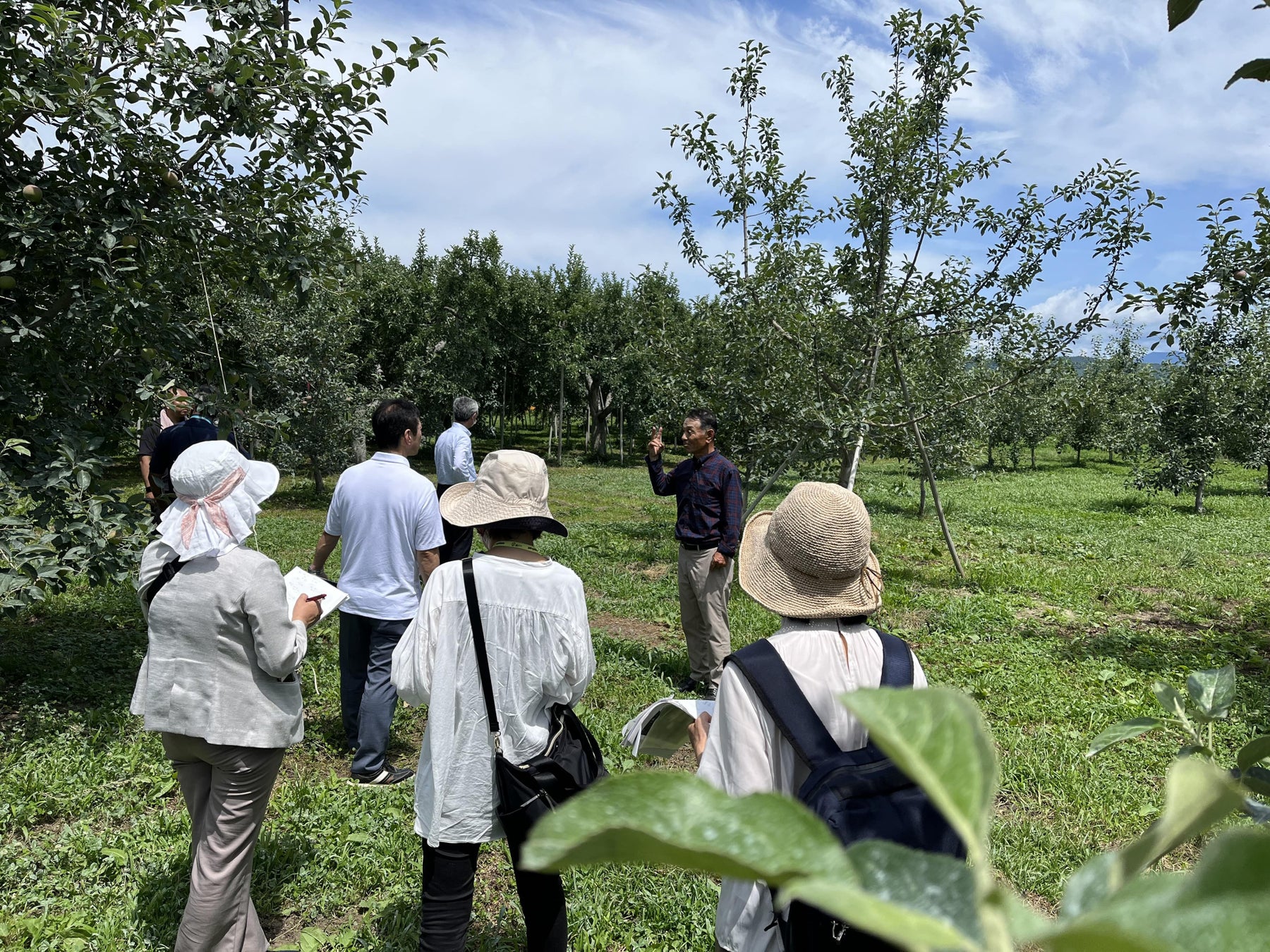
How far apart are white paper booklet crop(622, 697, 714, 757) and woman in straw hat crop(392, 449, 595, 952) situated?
414 millimetres

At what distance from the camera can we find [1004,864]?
388cm

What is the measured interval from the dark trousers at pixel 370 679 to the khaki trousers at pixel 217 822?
4.98 feet

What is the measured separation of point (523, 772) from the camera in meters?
2.55

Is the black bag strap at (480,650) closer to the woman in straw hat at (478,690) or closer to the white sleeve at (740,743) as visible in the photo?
the woman in straw hat at (478,690)

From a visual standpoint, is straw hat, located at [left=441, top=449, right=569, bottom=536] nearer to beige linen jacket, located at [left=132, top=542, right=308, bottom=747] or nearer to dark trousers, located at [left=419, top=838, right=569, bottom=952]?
beige linen jacket, located at [left=132, top=542, right=308, bottom=747]

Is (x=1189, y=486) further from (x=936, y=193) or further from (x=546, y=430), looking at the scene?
(x=546, y=430)

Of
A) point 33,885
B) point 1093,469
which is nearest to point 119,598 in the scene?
point 33,885

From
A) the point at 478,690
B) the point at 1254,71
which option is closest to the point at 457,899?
the point at 478,690

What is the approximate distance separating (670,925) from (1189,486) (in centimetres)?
2004

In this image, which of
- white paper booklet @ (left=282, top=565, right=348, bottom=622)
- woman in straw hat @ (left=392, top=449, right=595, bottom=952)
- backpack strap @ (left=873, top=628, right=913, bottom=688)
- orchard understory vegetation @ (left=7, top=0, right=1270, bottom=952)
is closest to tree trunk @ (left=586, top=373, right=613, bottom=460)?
orchard understory vegetation @ (left=7, top=0, right=1270, bottom=952)

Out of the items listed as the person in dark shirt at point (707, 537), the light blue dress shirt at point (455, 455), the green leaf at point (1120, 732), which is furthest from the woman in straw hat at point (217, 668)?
the light blue dress shirt at point (455, 455)

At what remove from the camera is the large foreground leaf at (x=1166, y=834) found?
336mm

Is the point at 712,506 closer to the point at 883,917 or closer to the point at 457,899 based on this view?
the point at 457,899

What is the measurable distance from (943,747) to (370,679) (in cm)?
451
